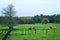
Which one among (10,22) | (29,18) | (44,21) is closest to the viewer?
(10,22)

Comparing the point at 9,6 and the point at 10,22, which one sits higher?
the point at 9,6

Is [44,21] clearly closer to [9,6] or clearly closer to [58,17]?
[58,17]

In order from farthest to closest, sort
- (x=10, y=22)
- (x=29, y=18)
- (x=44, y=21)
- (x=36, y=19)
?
1. (x=44, y=21)
2. (x=36, y=19)
3. (x=29, y=18)
4. (x=10, y=22)

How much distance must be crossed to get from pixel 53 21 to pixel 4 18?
3637 centimetres

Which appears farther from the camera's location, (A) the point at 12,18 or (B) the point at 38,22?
(B) the point at 38,22

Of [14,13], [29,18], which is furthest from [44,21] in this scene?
[14,13]

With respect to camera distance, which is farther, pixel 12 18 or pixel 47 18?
pixel 47 18

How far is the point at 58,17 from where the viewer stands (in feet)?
300

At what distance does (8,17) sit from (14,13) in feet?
7.22

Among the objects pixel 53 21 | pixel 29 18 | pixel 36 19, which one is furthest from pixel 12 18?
pixel 53 21

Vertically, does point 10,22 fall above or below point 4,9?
below

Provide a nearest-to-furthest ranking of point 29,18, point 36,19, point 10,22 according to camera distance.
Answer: point 10,22 → point 29,18 → point 36,19

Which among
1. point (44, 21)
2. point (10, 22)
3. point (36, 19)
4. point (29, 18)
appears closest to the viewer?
point (10, 22)

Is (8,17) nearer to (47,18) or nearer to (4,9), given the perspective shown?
(4,9)
